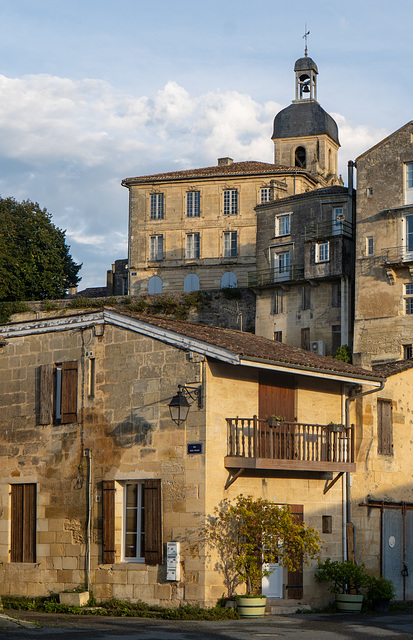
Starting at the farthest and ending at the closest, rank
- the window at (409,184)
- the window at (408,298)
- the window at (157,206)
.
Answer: the window at (157,206)
the window at (409,184)
the window at (408,298)

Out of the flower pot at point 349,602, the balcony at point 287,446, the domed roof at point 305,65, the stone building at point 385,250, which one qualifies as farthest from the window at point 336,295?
the domed roof at point 305,65

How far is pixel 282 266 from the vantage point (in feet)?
181

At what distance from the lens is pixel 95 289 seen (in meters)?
72.1

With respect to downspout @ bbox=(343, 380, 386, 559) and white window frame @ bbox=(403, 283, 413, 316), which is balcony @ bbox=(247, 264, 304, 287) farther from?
downspout @ bbox=(343, 380, 386, 559)

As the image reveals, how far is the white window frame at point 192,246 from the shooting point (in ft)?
213

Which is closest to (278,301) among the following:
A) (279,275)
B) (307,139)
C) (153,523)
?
(279,275)

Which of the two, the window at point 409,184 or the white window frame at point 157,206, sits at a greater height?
the white window frame at point 157,206

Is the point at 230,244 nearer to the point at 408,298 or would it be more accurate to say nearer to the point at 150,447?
the point at 408,298

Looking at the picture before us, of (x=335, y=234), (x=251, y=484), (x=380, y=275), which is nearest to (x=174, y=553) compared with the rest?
(x=251, y=484)

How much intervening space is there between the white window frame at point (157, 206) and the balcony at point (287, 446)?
44544mm

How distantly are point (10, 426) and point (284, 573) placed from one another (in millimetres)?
7208

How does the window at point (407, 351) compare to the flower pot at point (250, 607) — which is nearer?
the flower pot at point (250, 607)

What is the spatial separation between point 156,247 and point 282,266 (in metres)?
13.0

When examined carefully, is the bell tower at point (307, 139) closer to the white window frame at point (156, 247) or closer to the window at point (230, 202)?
the window at point (230, 202)
